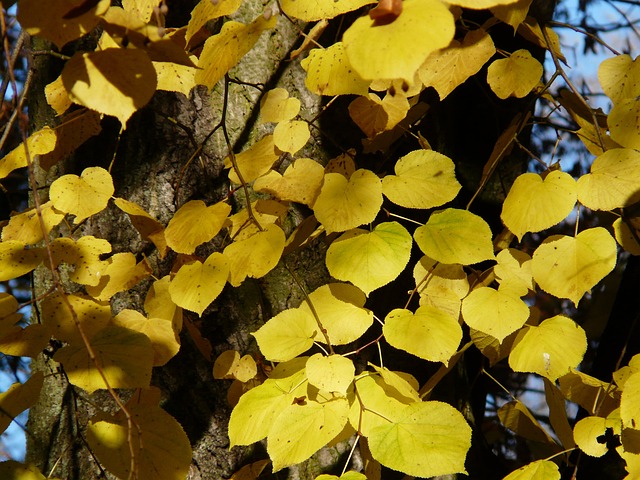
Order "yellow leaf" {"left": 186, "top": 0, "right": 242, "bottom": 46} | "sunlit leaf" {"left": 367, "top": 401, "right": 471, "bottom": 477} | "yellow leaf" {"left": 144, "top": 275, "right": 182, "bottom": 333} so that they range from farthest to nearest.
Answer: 1. "yellow leaf" {"left": 144, "top": 275, "right": 182, "bottom": 333}
2. "yellow leaf" {"left": 186, "top": 0, "right": 242, "bottom": 46}
3. "sunlit leaf" {"left": 367, "top": 401, "right": 471, "bottom": 477}

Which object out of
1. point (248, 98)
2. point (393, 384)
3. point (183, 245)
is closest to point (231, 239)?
point (183, 245)

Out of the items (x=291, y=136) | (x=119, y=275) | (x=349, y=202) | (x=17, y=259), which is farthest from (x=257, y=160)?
(x=17, y=259)

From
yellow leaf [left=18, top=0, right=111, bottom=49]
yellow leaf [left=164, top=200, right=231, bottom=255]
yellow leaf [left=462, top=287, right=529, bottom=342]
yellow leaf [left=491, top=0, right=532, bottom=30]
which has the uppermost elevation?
yellow leaf [left=18, top=0, right=111, bottom=49]

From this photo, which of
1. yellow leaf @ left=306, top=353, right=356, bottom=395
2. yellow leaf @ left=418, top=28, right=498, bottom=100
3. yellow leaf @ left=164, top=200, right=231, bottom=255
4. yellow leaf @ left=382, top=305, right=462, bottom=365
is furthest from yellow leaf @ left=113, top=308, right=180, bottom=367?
yellow leaf @ left=418, top=28, right=498, bottom=100

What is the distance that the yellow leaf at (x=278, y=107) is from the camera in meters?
0.91

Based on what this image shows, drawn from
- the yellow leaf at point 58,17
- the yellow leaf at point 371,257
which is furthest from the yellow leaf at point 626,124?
the yellow leaf at point 58,17

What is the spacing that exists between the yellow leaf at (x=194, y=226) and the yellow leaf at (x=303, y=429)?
0.91ft

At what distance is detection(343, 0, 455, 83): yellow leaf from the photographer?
0.49m

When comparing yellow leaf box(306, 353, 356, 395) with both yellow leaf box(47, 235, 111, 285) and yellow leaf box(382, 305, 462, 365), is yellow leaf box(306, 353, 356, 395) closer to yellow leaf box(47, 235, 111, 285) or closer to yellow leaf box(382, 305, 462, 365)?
yellow leaf box(382, 305, 462, 365)

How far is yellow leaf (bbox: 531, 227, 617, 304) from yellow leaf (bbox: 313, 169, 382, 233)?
0.83ft

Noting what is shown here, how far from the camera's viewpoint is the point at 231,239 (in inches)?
38.6

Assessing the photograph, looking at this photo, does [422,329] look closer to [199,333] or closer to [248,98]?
[199,333]

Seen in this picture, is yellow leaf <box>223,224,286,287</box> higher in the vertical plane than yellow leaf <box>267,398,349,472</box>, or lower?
higher

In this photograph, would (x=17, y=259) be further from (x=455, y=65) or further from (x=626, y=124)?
(x=626, y=124)
